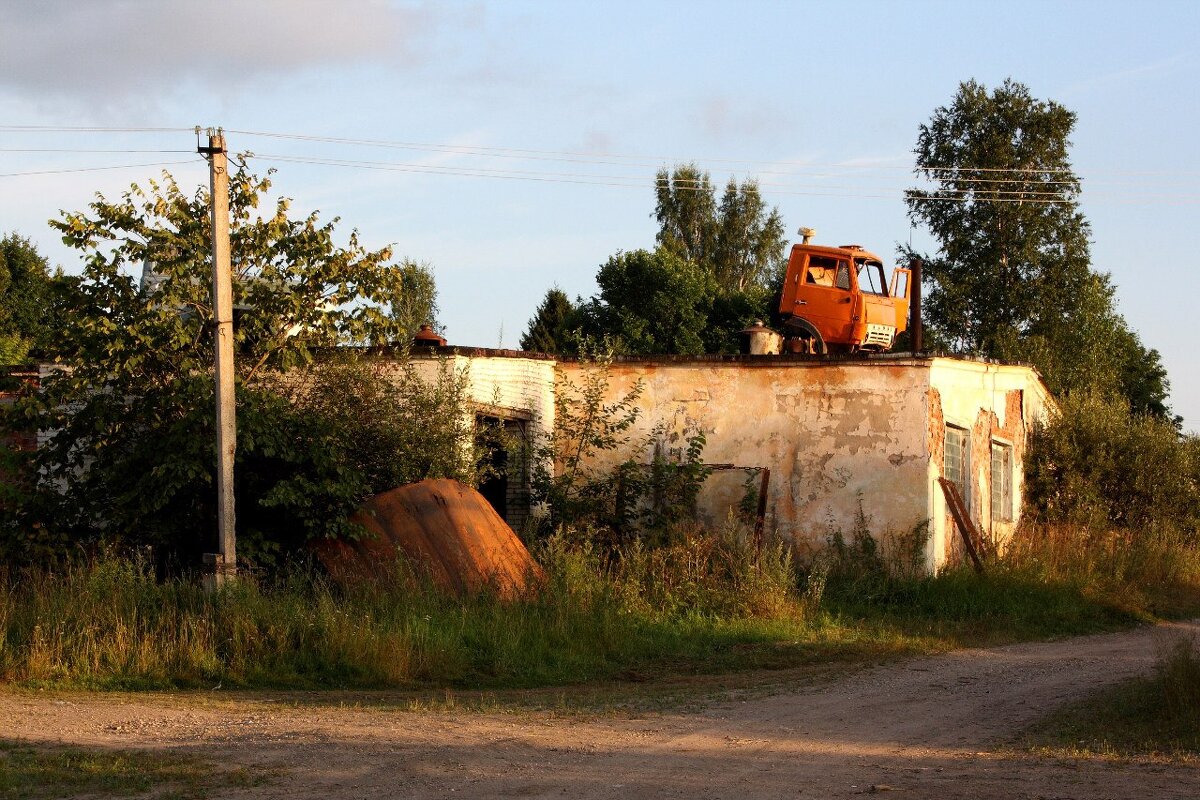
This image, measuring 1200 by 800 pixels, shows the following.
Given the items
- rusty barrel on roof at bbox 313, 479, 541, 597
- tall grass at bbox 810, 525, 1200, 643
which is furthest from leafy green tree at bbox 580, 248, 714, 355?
rusty barrel on roof at bbox 313, 479, 541, 597

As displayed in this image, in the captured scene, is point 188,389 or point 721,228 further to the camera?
point 721,228

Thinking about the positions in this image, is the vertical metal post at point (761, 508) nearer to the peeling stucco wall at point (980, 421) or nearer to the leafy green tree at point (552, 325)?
the peeling stucco wall at point (980, 421)

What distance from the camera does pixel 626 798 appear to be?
7.14 metres

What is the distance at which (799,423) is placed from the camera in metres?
18.9

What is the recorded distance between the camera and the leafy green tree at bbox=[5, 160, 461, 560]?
14328 mm

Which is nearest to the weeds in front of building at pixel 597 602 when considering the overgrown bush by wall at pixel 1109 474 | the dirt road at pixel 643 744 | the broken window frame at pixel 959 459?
the overgrown bush by wall at pixel 1109 474

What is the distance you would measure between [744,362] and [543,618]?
7.13m

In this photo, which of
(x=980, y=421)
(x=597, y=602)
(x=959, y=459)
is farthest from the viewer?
(x=980, y=421)

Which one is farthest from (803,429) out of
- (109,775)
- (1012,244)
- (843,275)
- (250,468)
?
(1012,244)

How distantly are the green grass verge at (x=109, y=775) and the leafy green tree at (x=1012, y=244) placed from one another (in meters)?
29.9

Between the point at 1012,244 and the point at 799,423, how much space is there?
1931cm

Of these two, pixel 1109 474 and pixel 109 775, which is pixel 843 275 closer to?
pixel 1109 474

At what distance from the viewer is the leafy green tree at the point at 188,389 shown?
1433 cm

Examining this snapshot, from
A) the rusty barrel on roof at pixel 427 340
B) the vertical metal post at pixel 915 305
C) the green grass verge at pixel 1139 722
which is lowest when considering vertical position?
the green grass verge at pixel 1139 722
